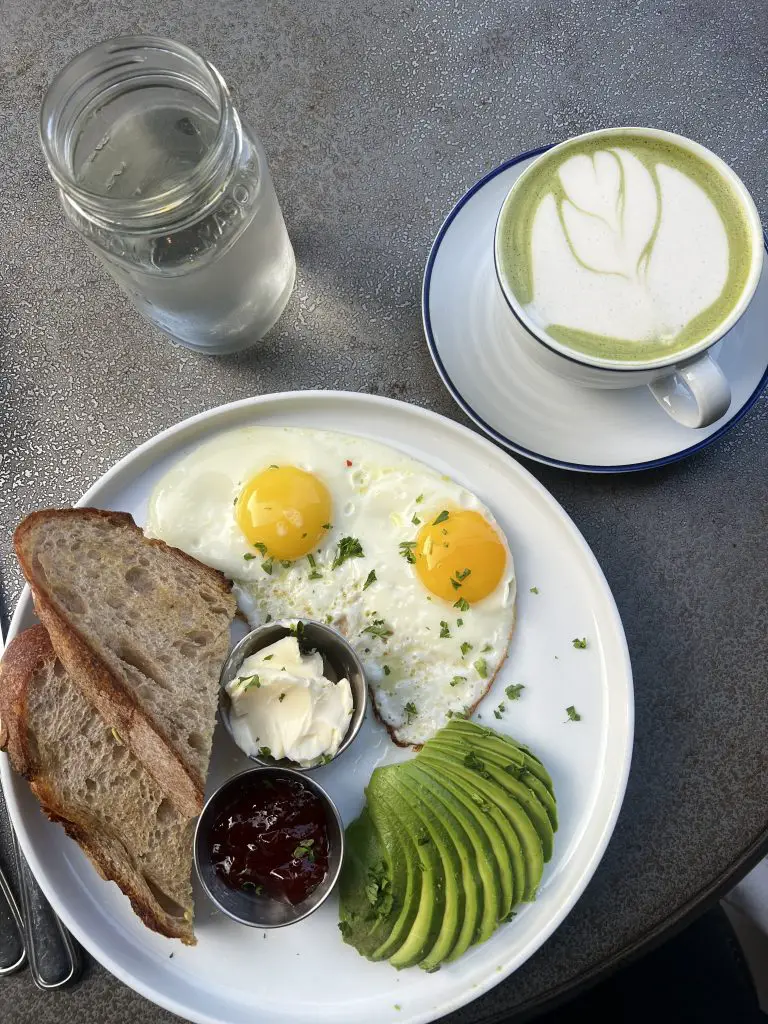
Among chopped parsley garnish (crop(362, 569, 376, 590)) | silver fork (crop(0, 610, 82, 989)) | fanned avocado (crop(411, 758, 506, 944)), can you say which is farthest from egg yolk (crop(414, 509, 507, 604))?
silver fork (crop(0, 610, 82, 989))

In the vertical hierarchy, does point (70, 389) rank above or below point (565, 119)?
below

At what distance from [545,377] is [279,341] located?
71 cm

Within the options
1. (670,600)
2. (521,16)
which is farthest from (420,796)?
(521,16)

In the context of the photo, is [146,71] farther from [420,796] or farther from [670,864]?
[670,864]

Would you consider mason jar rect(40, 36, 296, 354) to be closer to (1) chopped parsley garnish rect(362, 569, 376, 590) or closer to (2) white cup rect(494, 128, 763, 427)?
(2) white cup rect(494, 128, 763, 427)

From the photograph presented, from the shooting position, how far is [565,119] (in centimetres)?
216

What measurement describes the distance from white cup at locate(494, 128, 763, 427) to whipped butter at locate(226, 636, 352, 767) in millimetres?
830

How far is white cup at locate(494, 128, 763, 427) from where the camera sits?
1.59m

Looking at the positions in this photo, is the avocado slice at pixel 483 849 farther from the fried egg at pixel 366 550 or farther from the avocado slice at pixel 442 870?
the fried egg at pixel 366 550

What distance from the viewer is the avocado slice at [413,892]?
5.56 feet

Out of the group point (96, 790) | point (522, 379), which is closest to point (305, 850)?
point (96, 790)

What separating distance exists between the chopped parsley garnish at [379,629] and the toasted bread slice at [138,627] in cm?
33

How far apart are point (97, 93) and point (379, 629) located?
1.30 meters

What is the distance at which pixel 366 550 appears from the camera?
1883 millimetres
